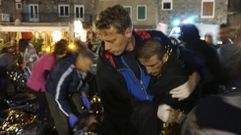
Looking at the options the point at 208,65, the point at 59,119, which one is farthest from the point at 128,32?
the point at 59,119

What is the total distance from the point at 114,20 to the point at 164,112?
0.75 m

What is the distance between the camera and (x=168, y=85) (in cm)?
253

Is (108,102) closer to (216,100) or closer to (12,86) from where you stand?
(216,100)

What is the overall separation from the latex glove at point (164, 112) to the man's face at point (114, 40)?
562 mm

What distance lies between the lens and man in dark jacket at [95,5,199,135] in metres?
2.75

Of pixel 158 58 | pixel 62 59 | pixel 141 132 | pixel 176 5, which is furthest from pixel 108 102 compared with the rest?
pixel 176 5

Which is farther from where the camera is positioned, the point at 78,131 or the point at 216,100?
the point at 78,131

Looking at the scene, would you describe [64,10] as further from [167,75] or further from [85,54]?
[167,75]

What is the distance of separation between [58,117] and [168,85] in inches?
92.6

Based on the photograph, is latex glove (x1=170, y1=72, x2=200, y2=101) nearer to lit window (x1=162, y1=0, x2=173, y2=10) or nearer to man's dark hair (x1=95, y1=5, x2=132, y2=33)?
man's dark hair (x1=95, y1=5, x2=132, y2=33)

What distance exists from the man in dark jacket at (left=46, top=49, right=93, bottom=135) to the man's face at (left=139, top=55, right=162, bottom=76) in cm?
158

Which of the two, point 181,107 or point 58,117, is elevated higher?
point 181,107

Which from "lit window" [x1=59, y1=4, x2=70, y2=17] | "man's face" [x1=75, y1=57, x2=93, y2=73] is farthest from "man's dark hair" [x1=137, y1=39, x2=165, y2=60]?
"lit window" [x1=59, y1=4, x2=70, y2=17]

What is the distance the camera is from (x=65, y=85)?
4.38 meters
